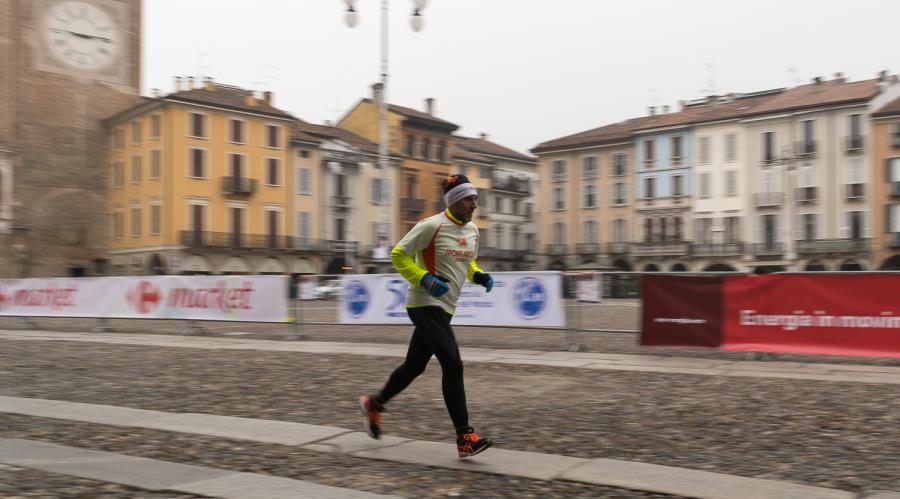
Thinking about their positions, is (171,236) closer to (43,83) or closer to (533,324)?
(43,83)

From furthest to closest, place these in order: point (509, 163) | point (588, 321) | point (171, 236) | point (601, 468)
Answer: point (509, 163), point (171, 236), point (588, 321), point (601, 468)

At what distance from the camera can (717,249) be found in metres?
64.0

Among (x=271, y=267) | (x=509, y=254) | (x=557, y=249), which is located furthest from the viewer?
(x=509, y=254)

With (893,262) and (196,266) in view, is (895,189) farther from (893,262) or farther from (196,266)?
(196,266)

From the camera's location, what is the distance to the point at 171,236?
184 feet

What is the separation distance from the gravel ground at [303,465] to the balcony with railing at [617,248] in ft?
214

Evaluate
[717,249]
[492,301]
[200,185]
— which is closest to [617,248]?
[717,249]

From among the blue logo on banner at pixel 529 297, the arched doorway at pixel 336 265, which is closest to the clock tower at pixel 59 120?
the arched doorway at pixel 336 265

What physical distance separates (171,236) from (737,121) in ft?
133

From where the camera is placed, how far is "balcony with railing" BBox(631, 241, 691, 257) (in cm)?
6562

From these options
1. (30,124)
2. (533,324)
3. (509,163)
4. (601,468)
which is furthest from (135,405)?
(509,163)

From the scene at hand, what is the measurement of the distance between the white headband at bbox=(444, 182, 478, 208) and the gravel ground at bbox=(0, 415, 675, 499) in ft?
5.59

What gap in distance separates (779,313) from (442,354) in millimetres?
7613

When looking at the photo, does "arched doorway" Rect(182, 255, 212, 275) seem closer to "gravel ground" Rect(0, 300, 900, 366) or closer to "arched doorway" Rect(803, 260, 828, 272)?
"gravel ground" Rect(0, 300, 900, 366)
